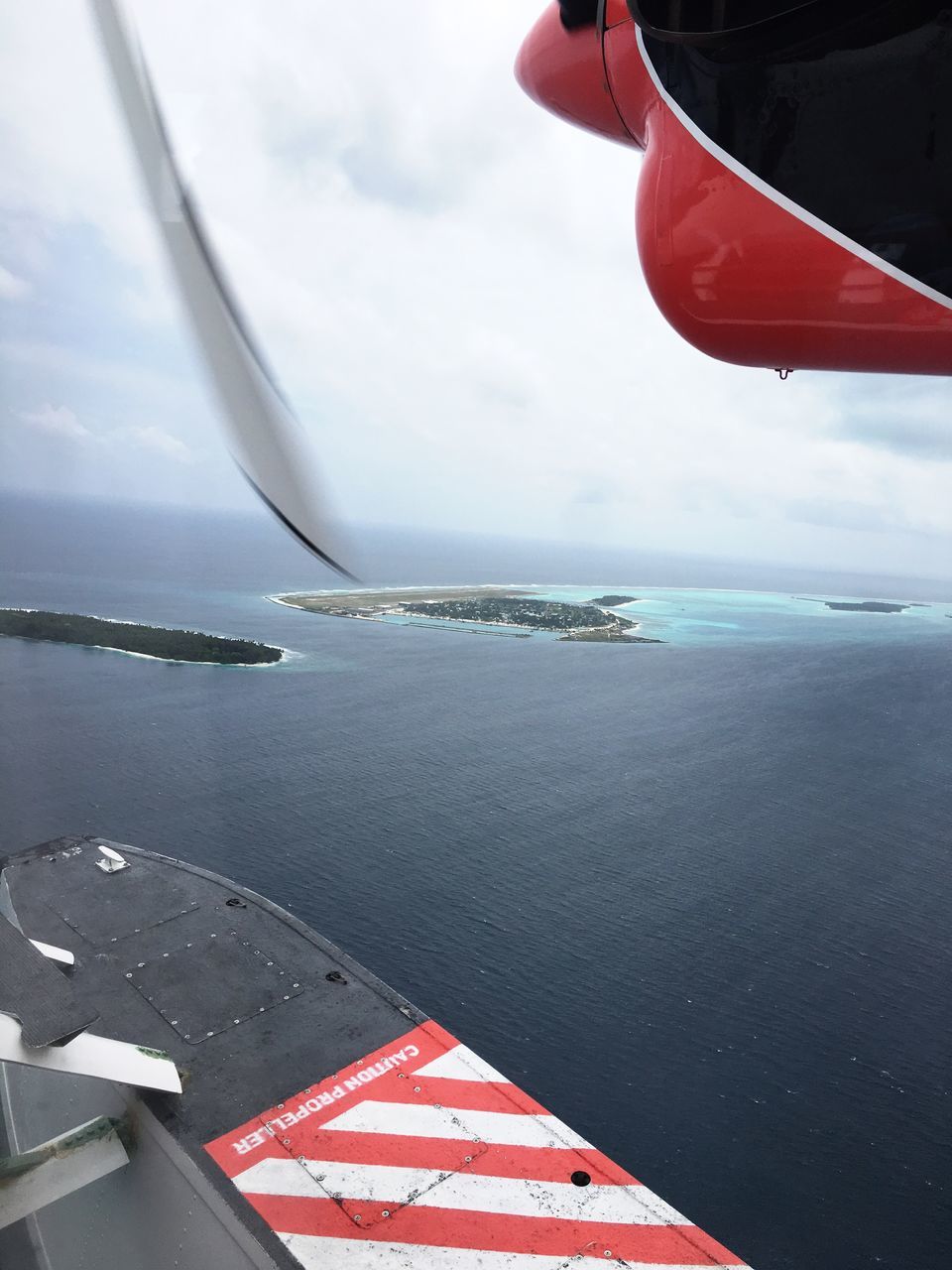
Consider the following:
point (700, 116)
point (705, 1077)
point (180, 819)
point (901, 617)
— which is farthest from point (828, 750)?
point (901, 617)

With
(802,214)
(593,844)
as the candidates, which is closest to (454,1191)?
(802,214)

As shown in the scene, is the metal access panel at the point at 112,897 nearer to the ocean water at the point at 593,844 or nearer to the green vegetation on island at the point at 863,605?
the ocean water at the point at 593,844

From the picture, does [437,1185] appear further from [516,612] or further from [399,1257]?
[516,612]

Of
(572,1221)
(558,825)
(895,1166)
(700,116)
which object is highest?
(700,116)

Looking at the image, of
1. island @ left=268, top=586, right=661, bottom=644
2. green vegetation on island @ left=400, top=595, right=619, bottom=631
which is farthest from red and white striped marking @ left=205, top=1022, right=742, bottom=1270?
green vegetation on island @ left=400, top=595, right=619, bottom=631

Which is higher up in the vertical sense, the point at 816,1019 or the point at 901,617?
the point at 901,617

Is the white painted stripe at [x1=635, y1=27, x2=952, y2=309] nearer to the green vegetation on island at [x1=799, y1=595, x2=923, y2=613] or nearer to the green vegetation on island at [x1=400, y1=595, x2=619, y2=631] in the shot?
the green vegetation on island at [x1=400, y1=595, x2=619, y2=631]

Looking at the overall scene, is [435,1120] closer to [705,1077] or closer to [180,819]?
[705,1077]
